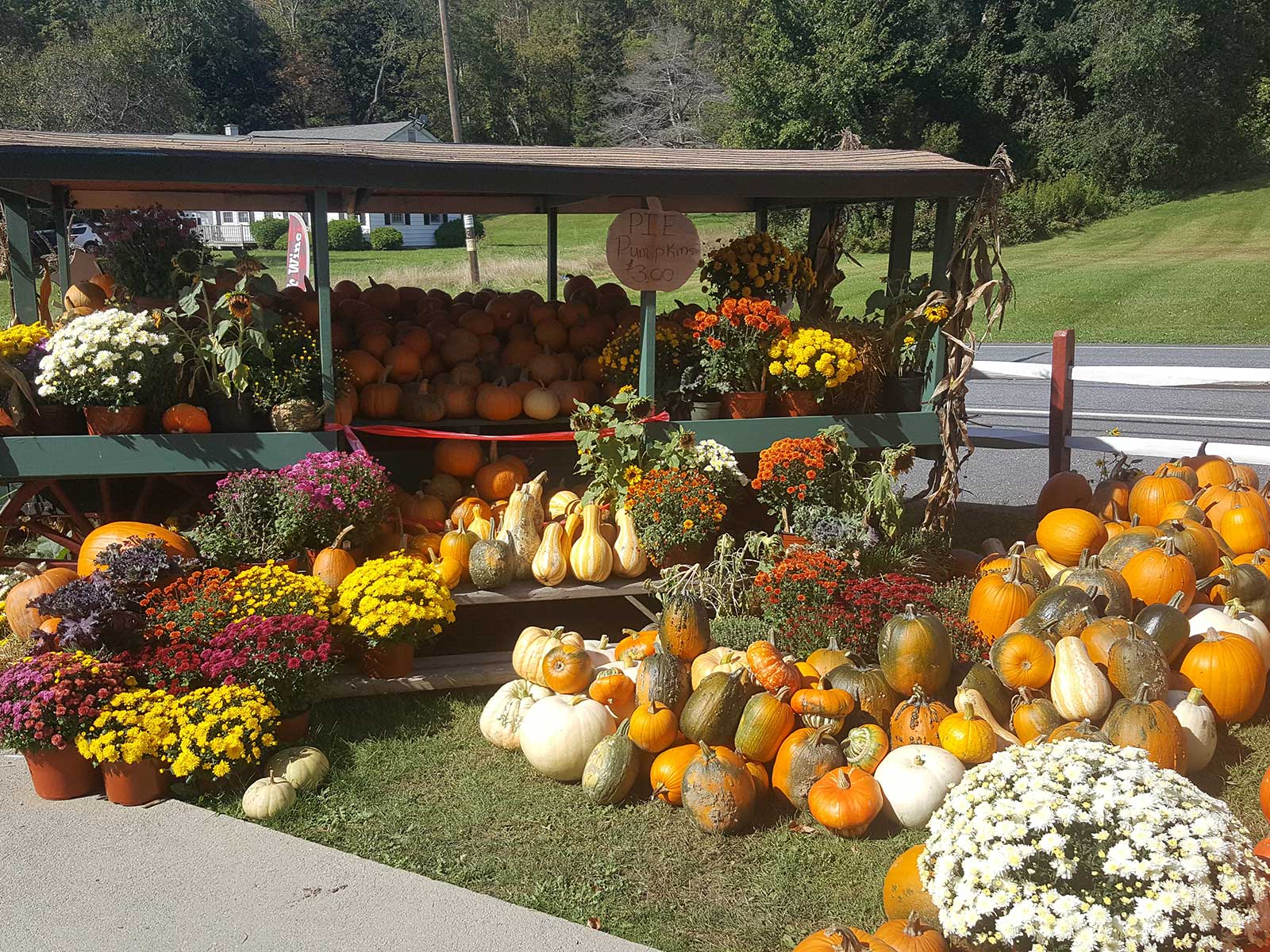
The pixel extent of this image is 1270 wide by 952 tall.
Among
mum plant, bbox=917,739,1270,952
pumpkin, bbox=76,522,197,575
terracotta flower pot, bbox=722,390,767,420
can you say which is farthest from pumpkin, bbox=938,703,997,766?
pumpkin, bbox=76,522,197,575

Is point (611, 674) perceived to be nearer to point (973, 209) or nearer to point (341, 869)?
point (341, 869)

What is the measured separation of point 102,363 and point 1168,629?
4999 millimetres

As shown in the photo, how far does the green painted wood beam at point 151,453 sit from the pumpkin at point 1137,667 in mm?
3818

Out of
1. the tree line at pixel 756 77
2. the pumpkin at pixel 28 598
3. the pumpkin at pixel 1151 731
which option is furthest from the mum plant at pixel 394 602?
the tree line at pixel 756 77

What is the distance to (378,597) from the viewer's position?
4719 millimetres

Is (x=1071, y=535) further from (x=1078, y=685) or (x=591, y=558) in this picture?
(x=591, y=558)

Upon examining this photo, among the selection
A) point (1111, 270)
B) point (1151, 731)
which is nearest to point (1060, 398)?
point (1151, 731)

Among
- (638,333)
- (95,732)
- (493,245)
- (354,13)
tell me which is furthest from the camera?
(354,13)

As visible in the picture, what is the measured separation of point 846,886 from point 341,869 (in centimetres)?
172

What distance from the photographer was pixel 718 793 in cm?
375

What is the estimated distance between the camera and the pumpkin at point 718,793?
12.3ft

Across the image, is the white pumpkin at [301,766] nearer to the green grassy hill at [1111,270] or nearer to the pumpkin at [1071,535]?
the pumpkin at [1071,535]

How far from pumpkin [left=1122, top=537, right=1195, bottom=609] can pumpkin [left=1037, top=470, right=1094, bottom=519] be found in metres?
1.54

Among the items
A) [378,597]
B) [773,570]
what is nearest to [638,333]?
[773,570]
